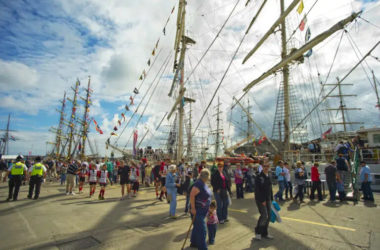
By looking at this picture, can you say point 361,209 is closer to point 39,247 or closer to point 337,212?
point 337,212

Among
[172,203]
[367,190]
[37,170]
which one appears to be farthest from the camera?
[37,170]

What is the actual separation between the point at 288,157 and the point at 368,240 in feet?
40.0

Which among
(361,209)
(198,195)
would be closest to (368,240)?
(361,209)

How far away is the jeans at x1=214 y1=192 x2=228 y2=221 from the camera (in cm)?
566

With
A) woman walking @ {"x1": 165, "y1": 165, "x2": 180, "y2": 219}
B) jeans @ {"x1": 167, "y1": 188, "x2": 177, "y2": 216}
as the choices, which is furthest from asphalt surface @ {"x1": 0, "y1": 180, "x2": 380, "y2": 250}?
woman walking @ {"x1": 165, "y1": 165, "x2": 180, "y2": 219}

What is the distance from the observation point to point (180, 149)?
16875 mm

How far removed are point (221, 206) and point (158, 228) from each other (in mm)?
1792

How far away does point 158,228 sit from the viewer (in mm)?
5293

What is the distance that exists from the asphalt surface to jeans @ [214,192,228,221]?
0.27 metres

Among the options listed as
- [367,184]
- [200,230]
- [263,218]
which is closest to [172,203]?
[200,230]

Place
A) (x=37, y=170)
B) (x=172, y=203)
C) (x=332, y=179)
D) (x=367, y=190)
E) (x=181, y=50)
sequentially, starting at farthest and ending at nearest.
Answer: (x=181, y=50)
(x=37, y=170)
(x=367, y=190)
(x=332, y=179)
(x=172, y=203)

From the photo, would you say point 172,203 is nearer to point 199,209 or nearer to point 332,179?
point 199,209

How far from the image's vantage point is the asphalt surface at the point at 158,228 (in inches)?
166

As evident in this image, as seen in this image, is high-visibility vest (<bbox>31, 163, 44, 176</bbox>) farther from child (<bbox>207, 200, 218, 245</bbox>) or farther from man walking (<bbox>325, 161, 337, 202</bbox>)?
man walking (<bbox>325, 161, 337, 202</bbox>)
